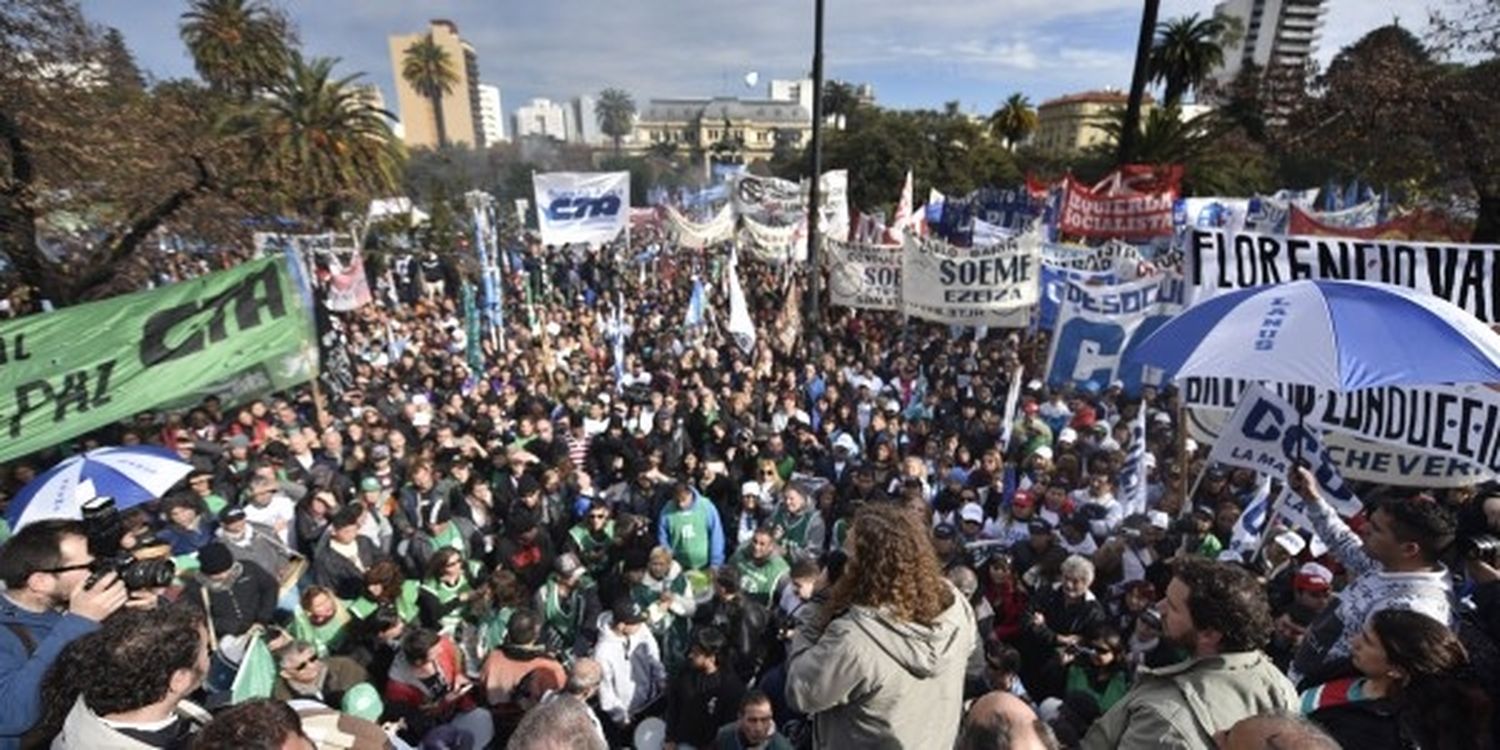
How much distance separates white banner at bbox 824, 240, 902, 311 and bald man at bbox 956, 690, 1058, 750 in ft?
36.2

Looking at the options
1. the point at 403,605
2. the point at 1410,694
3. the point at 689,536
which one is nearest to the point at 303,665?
the point at 403,605

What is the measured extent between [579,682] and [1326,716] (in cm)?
306

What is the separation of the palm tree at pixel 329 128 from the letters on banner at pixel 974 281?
13.9 metres

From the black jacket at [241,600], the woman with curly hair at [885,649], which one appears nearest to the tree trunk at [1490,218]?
the woman with curly hair at [885,649]

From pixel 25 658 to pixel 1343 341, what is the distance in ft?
17.6

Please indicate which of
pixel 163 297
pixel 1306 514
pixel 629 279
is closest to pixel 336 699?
pixel 163 297

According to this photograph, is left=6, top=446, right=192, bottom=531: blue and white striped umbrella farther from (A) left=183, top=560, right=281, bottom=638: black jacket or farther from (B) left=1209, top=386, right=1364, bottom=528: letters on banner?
(B) left=1209, top=386, right=1364, bottom=528: letters on banner

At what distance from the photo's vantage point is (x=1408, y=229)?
12953mm

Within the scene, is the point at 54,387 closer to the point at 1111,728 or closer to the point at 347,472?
the point at 347,472

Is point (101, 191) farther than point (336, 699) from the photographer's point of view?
Yes

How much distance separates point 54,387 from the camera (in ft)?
18.3

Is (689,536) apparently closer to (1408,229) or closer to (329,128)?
(1408,229)

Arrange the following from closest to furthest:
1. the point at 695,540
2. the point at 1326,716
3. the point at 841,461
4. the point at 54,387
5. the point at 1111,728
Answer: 1. the point at 1111,728
2. the point at 1326,716
3. the point at 54,387
4. the point at 695,540
5. the point at 841,461

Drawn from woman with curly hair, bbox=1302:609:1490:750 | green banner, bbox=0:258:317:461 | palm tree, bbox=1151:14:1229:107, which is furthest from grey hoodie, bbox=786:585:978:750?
palm tree, bbox=1151:14:1229:107
